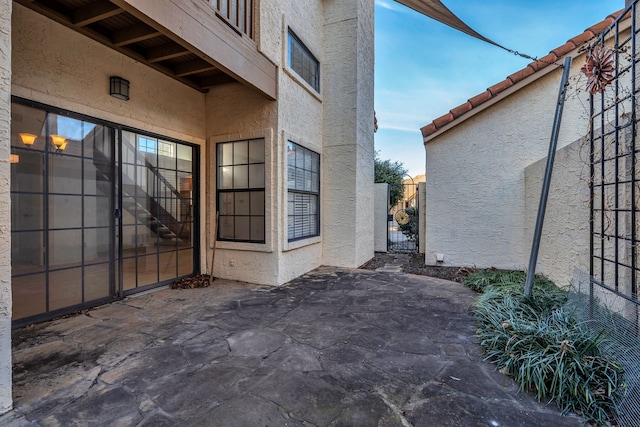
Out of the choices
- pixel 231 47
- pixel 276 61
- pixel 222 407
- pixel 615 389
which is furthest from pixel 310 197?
pixel 615 389

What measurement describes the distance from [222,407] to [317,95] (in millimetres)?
5950

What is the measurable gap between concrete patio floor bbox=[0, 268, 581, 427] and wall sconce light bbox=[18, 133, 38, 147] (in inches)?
79.4

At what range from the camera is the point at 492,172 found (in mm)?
6020

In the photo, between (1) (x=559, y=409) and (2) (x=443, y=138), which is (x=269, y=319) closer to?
(1) (x=559, y=409)

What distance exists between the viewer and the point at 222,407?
1901 mm

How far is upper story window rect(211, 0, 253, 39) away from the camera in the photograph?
393 centimetres

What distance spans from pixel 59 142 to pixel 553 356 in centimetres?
540

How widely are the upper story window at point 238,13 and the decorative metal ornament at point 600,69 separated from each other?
4.07 m

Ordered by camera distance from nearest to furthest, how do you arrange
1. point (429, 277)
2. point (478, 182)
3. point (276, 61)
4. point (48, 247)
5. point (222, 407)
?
1. point (222, 407)
2. point (48, 247)
3. point (276, 61)
4. point (429, 277)
5. point (478, 182)

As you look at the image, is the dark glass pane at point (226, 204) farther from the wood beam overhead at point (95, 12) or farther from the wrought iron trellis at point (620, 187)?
the wrought iron trellis at point (620, 187)

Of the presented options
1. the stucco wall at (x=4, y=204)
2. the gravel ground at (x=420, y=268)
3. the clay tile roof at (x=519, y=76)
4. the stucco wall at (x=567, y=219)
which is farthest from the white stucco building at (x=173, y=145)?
the stucco wall at (x=567, y=219)

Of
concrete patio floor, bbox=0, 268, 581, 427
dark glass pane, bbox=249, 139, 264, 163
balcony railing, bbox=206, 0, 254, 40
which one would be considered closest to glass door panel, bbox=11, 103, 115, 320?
concrete patio floor, bbox=0, 268, 581, 427

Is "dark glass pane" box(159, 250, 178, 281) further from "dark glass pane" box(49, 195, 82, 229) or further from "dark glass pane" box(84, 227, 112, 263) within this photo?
"dark glass pane" box(49, 195, 82, 229)

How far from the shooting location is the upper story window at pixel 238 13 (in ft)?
12.9
